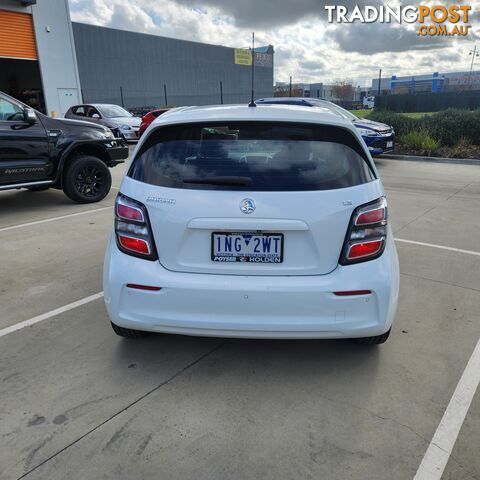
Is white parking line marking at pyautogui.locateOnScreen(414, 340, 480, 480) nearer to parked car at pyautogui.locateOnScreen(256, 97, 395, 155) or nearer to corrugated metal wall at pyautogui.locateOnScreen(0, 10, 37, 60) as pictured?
parked car at pyautogui.locateOnScreen(256, 97, 395, 155)

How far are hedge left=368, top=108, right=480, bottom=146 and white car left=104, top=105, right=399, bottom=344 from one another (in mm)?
12350

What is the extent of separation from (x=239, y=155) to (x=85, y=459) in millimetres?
1784

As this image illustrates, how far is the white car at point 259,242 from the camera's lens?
7.86 ft

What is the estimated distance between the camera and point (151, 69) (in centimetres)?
3878

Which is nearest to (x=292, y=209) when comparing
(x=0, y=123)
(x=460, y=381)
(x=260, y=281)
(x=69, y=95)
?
(x=260, y=281)

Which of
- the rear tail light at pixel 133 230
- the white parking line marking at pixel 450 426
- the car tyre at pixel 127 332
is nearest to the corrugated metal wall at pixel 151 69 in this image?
the car tyre at pixel 127 332

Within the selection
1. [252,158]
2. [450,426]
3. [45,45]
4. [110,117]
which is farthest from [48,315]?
[45,45]

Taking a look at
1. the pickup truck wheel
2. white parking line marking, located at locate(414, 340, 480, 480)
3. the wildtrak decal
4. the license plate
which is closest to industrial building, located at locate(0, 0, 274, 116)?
the pickup truck wheel

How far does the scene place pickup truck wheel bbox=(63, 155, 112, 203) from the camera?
7.28m

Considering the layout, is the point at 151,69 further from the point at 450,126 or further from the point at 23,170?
the point at 23,170

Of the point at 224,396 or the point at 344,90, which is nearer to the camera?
the point at 224,396

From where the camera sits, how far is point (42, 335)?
329cm

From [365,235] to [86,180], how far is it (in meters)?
6.19

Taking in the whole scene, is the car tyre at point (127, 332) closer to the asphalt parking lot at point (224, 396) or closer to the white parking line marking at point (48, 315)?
the asphalt parking lot at point (224, 396)
